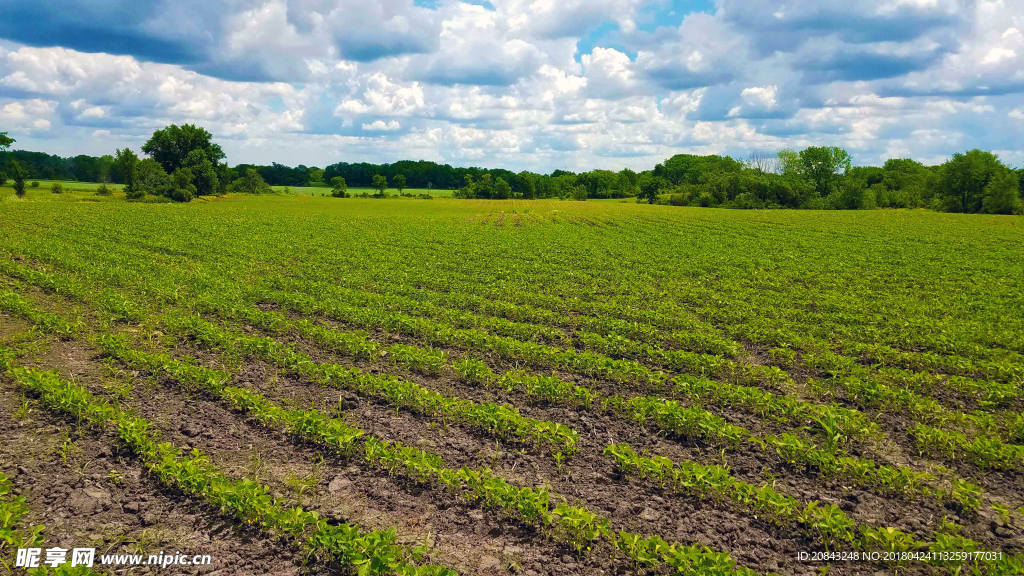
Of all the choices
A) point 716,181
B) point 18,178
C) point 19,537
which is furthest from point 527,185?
point 19,537

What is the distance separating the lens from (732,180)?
101625 millimetres

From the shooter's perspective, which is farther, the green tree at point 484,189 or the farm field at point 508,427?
the green tree at point 484,189

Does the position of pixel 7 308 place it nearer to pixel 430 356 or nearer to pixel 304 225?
pixel 430 356

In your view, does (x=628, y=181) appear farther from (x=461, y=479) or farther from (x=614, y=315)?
(x=461, y=479)

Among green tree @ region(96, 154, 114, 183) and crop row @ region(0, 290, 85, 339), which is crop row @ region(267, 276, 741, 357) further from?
green tree @ region(96, 154, 114, 183)

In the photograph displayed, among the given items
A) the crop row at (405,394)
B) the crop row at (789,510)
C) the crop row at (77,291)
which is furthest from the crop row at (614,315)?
the crop row at (789,510)

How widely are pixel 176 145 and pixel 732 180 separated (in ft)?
357

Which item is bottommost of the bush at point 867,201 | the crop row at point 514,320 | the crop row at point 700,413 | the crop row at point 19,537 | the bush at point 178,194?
the crop row at point 19,537

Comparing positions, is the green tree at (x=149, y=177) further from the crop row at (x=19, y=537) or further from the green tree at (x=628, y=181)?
the green tree at (x=628, y=181)

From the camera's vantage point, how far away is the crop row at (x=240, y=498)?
504cm

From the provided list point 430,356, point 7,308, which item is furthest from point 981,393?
point 7,308

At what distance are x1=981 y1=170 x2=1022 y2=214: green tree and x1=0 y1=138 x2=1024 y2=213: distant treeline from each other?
0.11 meters

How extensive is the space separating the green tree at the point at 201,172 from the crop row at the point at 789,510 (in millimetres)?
102688

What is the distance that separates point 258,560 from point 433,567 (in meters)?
Result: 1.88
